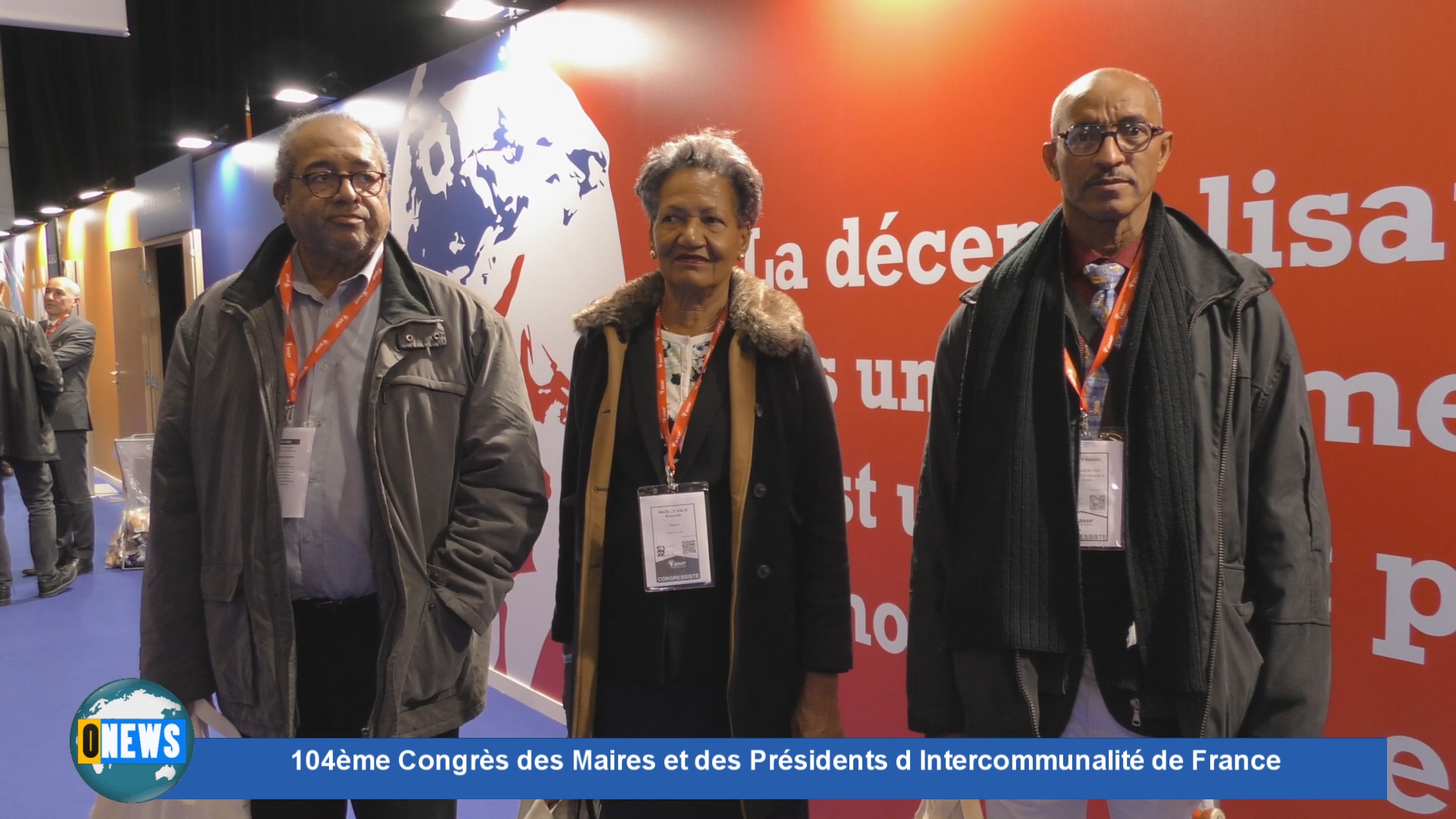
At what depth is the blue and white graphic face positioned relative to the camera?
3.61m

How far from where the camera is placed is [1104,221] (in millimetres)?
1377

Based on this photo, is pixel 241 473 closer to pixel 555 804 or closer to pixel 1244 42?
pixel 555 804

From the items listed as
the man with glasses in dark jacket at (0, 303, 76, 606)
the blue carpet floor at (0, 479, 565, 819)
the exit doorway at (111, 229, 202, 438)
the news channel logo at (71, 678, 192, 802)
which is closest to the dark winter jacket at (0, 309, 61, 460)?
the man with glasses in dark jacket at (0, 303, 76, 606)

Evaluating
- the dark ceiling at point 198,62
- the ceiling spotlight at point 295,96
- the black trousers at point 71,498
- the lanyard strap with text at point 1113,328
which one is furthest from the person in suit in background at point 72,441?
the lanyard strap with text at point 1113,328

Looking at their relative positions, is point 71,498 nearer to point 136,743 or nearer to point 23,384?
point 23,384

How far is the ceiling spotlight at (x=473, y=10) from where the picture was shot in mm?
3697

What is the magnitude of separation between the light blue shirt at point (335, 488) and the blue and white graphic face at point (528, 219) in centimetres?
188

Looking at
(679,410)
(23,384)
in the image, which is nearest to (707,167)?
(679,410)

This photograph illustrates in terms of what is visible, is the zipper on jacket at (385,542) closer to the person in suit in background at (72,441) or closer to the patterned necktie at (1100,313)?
the patterned necktie at (1100,313)

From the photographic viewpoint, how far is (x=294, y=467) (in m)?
1.59

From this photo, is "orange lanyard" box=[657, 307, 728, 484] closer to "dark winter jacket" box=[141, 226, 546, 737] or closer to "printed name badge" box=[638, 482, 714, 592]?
"printed name badge" box=[638, 482, 714, 592]

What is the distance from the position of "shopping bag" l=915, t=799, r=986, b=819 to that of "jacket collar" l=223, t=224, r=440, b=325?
1148mm

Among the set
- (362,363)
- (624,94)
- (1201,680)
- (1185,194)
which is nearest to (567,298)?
(624,94)

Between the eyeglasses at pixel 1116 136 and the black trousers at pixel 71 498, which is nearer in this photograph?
the eyeglasses at pixel 1116 136
